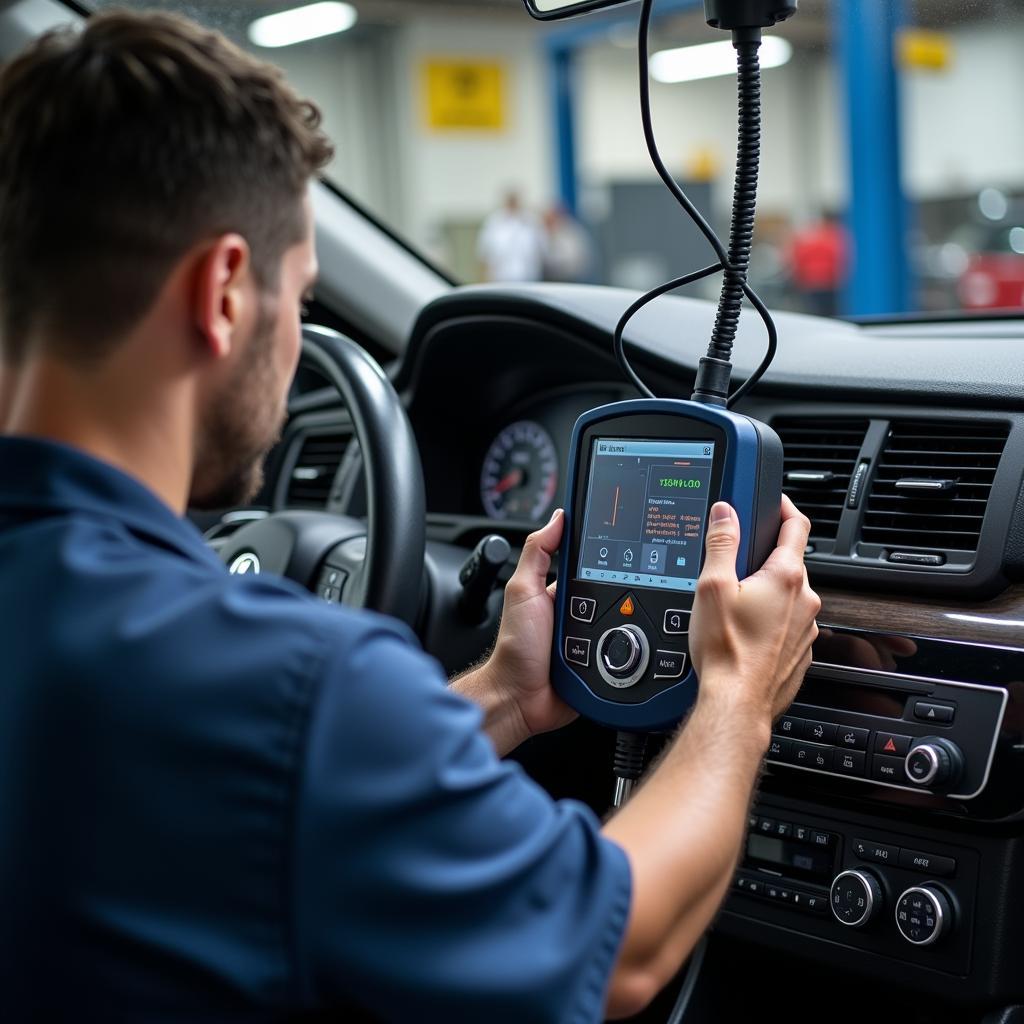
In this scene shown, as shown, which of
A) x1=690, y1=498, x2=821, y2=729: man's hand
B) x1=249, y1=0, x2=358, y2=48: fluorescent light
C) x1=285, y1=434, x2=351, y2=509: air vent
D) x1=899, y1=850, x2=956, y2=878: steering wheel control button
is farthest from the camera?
x1=249, y1=0, x2=358, y2=48: fluorescent light

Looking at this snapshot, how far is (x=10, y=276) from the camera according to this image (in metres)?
0.84

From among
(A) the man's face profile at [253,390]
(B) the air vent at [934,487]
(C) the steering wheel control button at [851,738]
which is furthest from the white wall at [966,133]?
(A) the man's face profile at [253,390]

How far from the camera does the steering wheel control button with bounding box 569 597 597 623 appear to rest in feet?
4.12

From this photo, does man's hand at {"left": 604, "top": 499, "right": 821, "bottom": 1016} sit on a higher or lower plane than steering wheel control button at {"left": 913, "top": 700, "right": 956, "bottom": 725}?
higher

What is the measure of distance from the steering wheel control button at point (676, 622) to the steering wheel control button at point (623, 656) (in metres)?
0.02

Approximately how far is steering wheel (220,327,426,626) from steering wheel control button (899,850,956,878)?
1.86ft

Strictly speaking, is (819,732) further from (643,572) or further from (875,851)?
(643,572)

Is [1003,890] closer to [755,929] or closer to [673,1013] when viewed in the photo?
[755,929]

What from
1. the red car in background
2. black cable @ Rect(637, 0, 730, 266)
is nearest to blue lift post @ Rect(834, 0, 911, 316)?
the red car in background

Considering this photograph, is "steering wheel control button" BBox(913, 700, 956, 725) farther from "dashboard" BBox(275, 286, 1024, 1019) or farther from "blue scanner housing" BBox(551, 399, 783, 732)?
"blue scanner housing" BBox(551, 399, 783, 732)

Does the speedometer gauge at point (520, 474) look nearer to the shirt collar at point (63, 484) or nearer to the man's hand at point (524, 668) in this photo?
the man's hand at point (524, 668)

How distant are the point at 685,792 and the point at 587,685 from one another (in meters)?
0.33

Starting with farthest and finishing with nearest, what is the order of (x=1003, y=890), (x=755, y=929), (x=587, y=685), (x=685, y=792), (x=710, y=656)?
(x=755, y=929) → (x=1003, y=890) → (x=587, y=685) → (x=710, y=656) → (x=685, y=792)

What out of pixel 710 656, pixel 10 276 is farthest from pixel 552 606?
pixel 10 276
